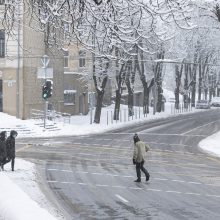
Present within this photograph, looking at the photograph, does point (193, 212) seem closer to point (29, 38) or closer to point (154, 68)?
point (29, 38)

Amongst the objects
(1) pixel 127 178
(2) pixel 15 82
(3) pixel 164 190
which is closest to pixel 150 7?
(3) pixel 164 190

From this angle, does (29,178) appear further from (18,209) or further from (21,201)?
(18,209)

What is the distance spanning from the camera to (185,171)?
23984mm

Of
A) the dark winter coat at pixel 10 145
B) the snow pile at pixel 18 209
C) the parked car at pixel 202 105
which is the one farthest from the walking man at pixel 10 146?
the parked car at pixel 202 105

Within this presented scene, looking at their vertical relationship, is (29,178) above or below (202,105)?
above

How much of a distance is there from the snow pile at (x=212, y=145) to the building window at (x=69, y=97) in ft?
82.1

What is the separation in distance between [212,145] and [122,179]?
16917 mm

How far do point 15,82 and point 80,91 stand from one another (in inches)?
671

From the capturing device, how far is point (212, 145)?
3709cm

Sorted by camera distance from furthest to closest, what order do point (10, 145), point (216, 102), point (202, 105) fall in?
1. point (216, 102)
2. point (202, 105)
3. point (10, 145)

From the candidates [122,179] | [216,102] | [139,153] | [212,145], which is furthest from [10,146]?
[216,102]

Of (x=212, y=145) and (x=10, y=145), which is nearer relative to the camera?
(x=10, y=145)

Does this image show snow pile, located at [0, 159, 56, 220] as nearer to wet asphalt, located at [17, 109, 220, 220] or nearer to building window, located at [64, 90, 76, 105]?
wet asphalt, located at [17, 109, 220, 220]

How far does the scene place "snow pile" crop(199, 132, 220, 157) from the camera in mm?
33688
